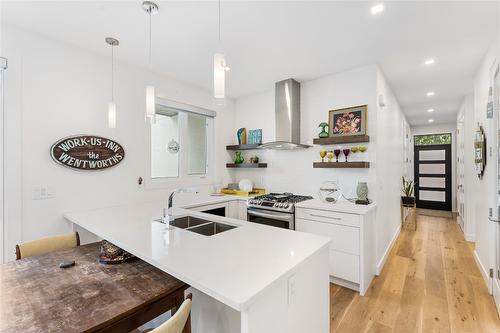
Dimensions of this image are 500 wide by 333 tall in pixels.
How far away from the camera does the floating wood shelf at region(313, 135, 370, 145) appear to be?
9.27 feet

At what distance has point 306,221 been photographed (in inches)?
110

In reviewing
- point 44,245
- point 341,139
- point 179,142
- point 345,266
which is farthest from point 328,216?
point 44,245

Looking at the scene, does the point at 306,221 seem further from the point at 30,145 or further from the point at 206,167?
the point at 30,145

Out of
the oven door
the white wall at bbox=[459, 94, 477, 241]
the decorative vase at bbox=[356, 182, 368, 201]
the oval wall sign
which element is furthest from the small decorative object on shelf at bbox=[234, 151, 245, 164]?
the white wall at bbox=[459, 94, 477, 241]

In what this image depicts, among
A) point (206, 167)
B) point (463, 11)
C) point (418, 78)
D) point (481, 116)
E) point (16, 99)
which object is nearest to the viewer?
point (463, 11)

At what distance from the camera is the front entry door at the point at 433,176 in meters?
6.58

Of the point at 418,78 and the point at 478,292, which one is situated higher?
the point at 418,78

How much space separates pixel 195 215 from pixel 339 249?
5.37 feet

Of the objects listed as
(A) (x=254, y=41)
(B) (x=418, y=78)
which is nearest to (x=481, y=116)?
(B) (x=418, y=78)

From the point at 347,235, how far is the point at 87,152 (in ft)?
9.78

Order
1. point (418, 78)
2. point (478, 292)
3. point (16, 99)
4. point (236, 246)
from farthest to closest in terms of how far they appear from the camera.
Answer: point (418, 78) < point (478, 292) < point (16, 99) < point (236, 246)

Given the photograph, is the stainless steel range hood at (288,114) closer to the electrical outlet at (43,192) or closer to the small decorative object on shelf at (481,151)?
the small decorative object on shelf at (481,151)

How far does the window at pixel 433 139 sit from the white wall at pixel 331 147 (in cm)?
385

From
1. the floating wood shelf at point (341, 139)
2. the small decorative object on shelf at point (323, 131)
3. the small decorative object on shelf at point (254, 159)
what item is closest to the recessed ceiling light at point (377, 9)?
the floating wood shelf at point (341, 139)
